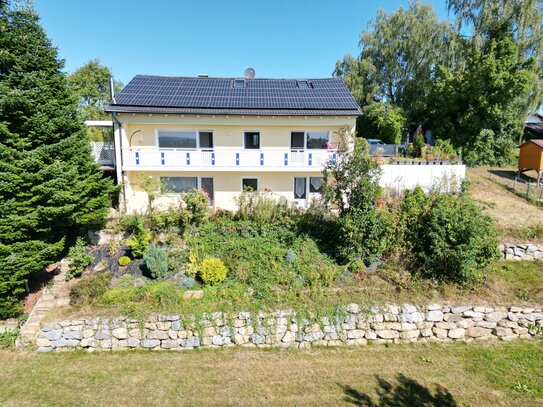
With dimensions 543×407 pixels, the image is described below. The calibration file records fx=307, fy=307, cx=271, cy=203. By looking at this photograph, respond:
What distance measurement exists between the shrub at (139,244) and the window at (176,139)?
233 inches

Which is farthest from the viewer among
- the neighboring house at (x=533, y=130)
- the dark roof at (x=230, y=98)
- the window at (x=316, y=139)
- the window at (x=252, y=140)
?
the neighboring house at (x=533, y=130)

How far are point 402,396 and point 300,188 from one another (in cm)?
Result: 1172

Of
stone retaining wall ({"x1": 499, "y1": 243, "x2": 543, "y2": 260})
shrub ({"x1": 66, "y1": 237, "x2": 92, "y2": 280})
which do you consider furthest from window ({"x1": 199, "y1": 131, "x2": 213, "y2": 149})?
stone retaining wall ({"x1": 499, "y1": 243, "x2": 543, "y2": 260})

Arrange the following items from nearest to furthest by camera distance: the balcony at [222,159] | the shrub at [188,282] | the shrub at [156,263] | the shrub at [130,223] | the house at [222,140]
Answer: the shrub at [188,282]
the shrub at [156,263]
the shrub at [130,223]
the balcony at [222,159]
the house at [222,140]

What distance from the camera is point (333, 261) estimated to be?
42.9 feet

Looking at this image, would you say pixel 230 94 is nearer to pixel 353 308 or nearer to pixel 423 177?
pixel 423 177

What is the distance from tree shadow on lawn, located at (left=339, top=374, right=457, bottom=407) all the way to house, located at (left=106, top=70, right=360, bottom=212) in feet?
30.3

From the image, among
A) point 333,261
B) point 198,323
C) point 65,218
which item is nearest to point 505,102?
point 333,261

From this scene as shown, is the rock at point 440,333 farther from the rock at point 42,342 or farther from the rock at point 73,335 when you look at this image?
the rock at point 42,342

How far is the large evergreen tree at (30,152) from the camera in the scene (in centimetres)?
1050

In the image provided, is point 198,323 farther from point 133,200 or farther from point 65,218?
point 133,200

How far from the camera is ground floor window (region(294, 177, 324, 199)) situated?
18.2 meters

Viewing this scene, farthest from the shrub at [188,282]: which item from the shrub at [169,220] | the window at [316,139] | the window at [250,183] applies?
the window at [316,139]

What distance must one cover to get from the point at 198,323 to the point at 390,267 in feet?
26.0
